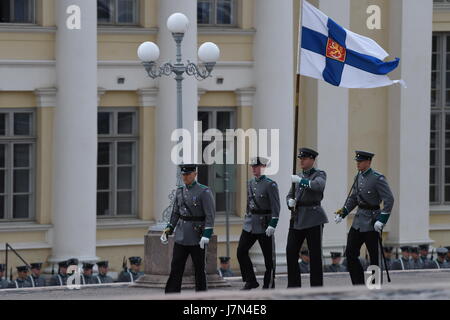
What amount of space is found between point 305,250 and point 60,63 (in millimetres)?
5517

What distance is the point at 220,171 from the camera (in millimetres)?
→ 35031

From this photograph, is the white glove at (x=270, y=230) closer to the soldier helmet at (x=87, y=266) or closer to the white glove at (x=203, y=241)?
the white glove at (x=203, y=241)

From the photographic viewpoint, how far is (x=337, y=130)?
36.2 m

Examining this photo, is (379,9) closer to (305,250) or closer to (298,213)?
(305,250)

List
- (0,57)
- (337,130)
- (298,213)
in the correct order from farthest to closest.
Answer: (337,130)
(0,57)
(298,213)

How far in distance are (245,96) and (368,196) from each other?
37.9 ft

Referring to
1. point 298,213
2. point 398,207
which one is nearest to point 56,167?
point 398,207

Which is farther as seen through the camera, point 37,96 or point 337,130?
point 337,130

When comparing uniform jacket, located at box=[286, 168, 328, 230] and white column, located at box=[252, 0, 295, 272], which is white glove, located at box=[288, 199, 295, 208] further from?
white column, located at box=[252, 0, 295, 272]

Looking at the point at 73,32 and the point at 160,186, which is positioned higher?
the point at 73,32

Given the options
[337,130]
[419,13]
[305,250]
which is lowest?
[305,250]

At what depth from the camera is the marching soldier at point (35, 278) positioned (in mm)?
30719

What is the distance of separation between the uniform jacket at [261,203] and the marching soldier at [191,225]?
1.36 m

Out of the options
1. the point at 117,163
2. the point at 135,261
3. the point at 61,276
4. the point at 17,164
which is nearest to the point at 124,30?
the point at 117,163
